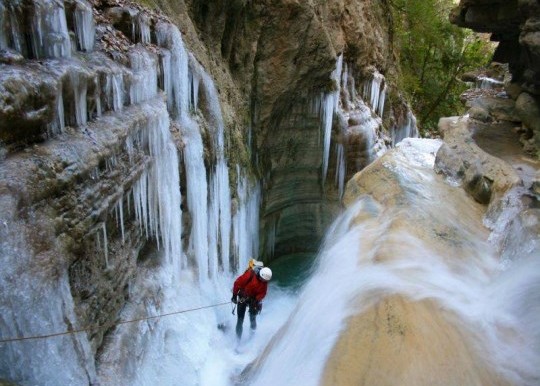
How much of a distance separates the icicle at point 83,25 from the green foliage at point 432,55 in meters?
17.1

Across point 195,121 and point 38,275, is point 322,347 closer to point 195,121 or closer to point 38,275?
point 38,275

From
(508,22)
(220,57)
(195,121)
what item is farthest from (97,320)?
(508,22)

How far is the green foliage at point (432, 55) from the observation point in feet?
69.4

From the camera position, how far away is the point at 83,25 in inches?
203

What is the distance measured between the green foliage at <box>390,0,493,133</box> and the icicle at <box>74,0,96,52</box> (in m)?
17.1

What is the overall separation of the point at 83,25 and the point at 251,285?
4650 millimetres

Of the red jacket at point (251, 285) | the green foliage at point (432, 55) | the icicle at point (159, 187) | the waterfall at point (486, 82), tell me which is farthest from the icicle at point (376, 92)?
the icicle at point (159, 187)

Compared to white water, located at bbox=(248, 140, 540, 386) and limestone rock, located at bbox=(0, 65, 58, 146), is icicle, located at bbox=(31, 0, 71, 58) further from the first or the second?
white water, located at bbox=(248, 140, 540, 386)

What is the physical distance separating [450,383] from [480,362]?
0.36 m

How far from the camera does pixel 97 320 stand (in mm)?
4750

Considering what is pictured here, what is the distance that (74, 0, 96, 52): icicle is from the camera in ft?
16.5

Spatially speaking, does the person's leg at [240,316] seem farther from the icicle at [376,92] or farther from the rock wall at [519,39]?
the icicle at [376,92]

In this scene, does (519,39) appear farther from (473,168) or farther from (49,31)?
(49,31)

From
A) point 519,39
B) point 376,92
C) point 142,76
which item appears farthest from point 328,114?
point 142,76
